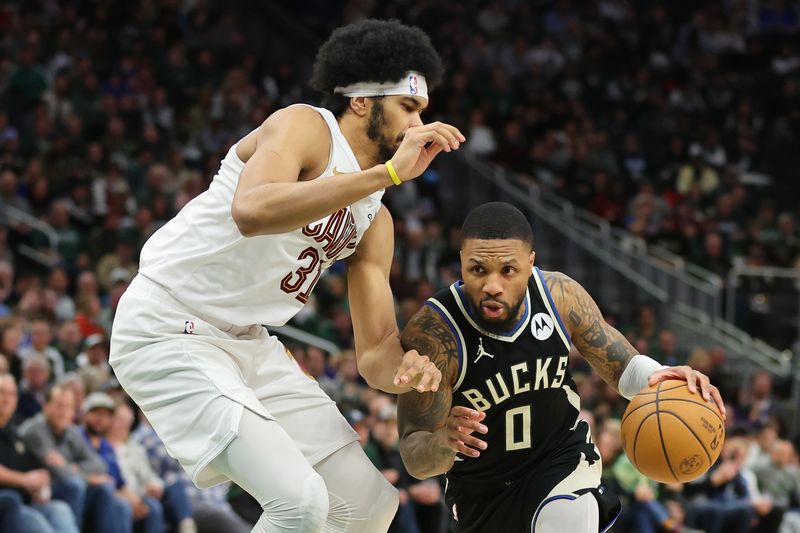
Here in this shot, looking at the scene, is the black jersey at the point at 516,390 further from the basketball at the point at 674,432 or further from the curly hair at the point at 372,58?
the curly hair at the point at 372,58

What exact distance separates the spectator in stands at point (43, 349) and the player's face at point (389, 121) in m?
5.80

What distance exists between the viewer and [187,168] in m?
14.3

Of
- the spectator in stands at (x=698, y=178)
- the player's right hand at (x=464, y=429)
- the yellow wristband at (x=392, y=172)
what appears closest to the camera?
the yellow wristband at (x=392, y=172)

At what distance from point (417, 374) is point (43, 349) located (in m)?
6.15

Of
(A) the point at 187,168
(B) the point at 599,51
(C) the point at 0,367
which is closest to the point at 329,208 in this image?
(C) the point at 0,367

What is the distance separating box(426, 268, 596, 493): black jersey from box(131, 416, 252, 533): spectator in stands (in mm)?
3953

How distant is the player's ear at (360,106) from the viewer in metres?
4.96

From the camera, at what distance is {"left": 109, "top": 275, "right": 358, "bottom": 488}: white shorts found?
4.56 m

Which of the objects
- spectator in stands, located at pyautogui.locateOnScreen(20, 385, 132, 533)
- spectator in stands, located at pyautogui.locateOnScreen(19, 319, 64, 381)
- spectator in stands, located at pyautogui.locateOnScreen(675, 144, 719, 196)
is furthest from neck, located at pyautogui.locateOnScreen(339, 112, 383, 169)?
spectator in stands, located at pyautogui.locateOnScreen(675, 144, 719, 196)

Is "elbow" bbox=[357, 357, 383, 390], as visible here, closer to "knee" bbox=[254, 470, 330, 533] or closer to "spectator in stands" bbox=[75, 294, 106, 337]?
"knee" bbox=[254, 470, 330, 533]

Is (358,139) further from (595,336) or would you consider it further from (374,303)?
(595,336)

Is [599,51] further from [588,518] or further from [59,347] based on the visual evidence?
[588,518]

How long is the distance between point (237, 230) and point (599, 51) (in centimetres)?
1643

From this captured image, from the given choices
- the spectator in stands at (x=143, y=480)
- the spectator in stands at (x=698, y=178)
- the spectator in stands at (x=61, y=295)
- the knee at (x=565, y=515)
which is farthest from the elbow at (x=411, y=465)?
the spectator in stands at (x=698, y=178)
